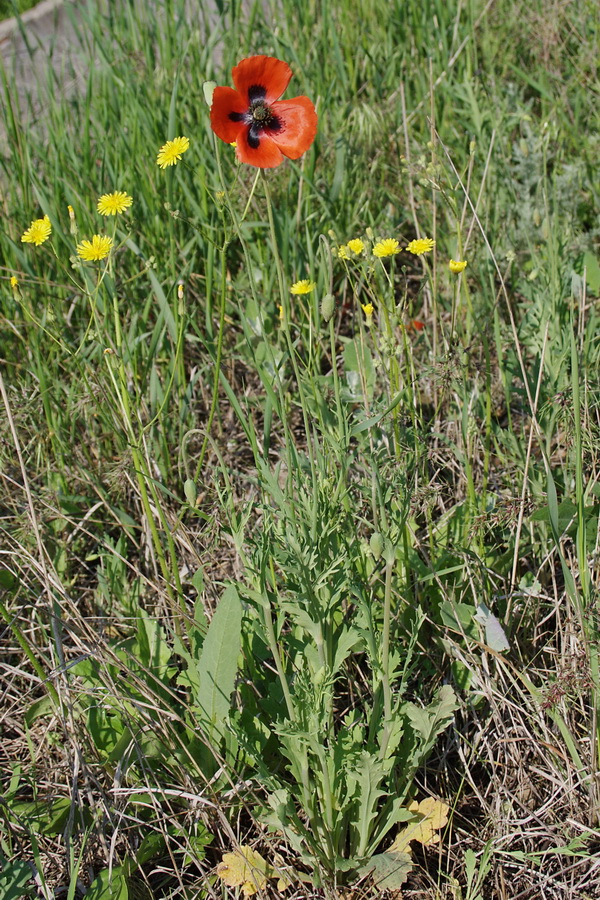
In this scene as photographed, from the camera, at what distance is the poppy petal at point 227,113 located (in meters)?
1.44

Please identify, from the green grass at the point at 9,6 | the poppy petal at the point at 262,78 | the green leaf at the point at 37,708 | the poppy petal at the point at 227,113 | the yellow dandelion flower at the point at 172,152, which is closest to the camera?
the poppy petal at the point at 227,113

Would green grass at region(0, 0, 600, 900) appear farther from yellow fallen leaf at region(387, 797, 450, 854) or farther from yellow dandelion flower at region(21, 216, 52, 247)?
yellow dandelion flower at region(21, 216, 52, 247)

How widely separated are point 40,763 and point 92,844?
26cm

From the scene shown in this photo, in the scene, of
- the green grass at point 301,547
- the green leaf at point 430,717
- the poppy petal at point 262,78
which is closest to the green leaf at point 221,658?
the green grass at point 301,547

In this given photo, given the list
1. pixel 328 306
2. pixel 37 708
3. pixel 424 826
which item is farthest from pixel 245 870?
pixel 328 306

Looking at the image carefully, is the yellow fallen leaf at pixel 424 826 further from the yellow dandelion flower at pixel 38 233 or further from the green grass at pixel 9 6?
the green grass at pixel 9 6

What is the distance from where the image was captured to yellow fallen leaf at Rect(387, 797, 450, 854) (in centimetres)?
160

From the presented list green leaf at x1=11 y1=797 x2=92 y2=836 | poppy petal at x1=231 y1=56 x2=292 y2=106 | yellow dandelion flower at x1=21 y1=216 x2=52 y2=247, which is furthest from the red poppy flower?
green leaf at x1=11 y1=797 x2=92 y2=836

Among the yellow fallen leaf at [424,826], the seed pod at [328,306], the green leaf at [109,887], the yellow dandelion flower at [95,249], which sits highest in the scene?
the yellow dandelion flower at [95,249]

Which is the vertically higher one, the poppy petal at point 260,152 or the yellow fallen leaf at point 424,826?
the poppy petal at point 260,152

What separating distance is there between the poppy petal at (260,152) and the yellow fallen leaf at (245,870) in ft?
4.22

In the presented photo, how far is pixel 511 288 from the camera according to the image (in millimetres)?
2654

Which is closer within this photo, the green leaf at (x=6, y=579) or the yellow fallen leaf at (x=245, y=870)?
the yellow fallen leaf at (x=245, y=870)

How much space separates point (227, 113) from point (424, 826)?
4.56 ft
